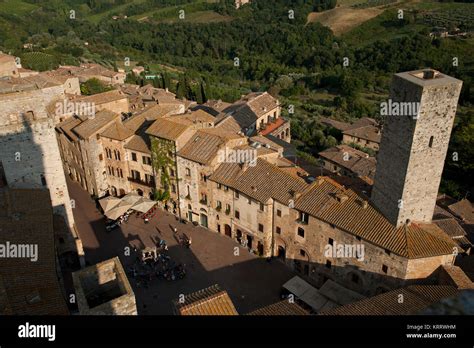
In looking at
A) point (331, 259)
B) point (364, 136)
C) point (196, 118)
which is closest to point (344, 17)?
point (364, 136)

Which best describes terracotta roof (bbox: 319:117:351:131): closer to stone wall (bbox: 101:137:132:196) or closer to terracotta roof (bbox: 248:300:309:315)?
stone wall (bbox: 101:137:132:196)

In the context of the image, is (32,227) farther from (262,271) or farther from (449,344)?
(449,344)

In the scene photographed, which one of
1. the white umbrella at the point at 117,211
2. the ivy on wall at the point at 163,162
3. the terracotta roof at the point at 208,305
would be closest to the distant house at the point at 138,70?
the ivy on wall at the point at 163,162

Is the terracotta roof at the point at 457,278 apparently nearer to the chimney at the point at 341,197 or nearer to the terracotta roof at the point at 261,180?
the chimney at the point at 341,197

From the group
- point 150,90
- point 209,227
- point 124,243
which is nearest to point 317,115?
point 150,90

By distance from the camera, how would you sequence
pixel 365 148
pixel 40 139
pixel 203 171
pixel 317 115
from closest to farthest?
pixel 40 139, pixel 203 171, pixel 365 148, pixel 317 115
